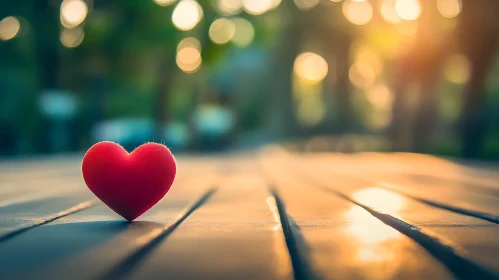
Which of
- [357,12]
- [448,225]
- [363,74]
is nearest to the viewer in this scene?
[448,225]

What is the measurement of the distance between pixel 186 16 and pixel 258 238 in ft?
22.5

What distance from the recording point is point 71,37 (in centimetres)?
915

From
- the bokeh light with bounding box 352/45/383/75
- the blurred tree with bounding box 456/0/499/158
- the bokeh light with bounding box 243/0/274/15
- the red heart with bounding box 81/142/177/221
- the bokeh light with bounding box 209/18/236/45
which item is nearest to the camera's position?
the red heart with bounding box 81/142/177/221

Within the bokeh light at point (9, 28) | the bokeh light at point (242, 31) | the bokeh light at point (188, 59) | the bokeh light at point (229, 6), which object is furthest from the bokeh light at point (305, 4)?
the bokeh light at point (9, 28)

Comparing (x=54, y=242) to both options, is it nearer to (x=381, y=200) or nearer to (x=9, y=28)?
(x=381, y=200)

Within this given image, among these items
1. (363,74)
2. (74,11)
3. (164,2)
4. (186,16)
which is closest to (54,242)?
(164,2)

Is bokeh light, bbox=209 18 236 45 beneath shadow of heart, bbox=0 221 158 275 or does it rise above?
above

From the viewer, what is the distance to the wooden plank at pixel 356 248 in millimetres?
902

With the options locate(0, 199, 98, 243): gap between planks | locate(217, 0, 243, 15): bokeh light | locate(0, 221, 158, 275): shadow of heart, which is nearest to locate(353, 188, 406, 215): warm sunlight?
locate(0, 221, 158, 275): shadow of heart

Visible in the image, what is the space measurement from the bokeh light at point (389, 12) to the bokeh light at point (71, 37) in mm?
5037

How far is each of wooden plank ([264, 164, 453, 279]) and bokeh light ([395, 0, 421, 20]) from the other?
740 cm

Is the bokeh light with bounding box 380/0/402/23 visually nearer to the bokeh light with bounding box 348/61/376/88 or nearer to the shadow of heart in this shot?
the bokeh light with bounding box 348/61/376/88

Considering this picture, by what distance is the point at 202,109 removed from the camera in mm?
13695

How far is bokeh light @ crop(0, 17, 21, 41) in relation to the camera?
884 centimetres
